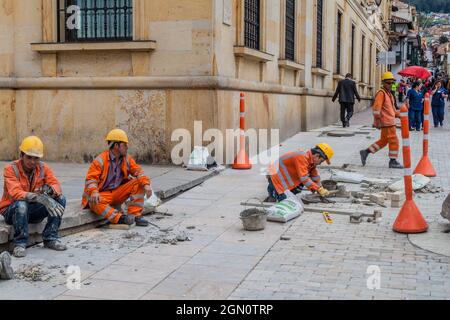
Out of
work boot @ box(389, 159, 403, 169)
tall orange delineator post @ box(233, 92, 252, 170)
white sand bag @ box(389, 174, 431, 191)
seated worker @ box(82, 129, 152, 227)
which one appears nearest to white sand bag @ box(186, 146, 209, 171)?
tall orange delineator post @ box(233, 92, 252, 170)

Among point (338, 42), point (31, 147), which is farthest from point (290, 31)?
point (31, 147)

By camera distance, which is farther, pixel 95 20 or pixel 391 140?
pixel 391 140

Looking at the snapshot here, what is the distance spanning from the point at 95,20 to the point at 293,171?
5.33 metres

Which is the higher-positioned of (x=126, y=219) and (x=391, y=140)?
(x=391, y=140)

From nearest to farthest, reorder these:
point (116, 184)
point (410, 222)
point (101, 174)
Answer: point (410, 222) < point (101, 174) < point (116, 184)

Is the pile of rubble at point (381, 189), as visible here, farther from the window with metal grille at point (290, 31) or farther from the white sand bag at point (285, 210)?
the window with metal grille at point (290, 31)

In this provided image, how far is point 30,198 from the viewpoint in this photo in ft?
19.5

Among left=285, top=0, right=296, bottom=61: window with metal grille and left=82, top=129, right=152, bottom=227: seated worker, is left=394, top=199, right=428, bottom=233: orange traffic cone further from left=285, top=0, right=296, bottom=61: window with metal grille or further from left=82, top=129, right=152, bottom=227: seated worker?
left=285, top=0, right=296, bottom=61: window with metal grille

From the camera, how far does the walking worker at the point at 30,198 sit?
19.4ft

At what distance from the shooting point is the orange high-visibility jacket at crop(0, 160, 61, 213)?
596 centimetres

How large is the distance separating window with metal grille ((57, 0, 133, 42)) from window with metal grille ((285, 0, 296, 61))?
229 inches

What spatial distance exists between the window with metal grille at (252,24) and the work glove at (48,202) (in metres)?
7.50

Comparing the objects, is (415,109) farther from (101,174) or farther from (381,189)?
(101,174)

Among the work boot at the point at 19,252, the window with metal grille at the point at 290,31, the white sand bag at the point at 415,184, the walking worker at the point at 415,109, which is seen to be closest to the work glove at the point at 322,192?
the white sand bag at the point at 415,184
